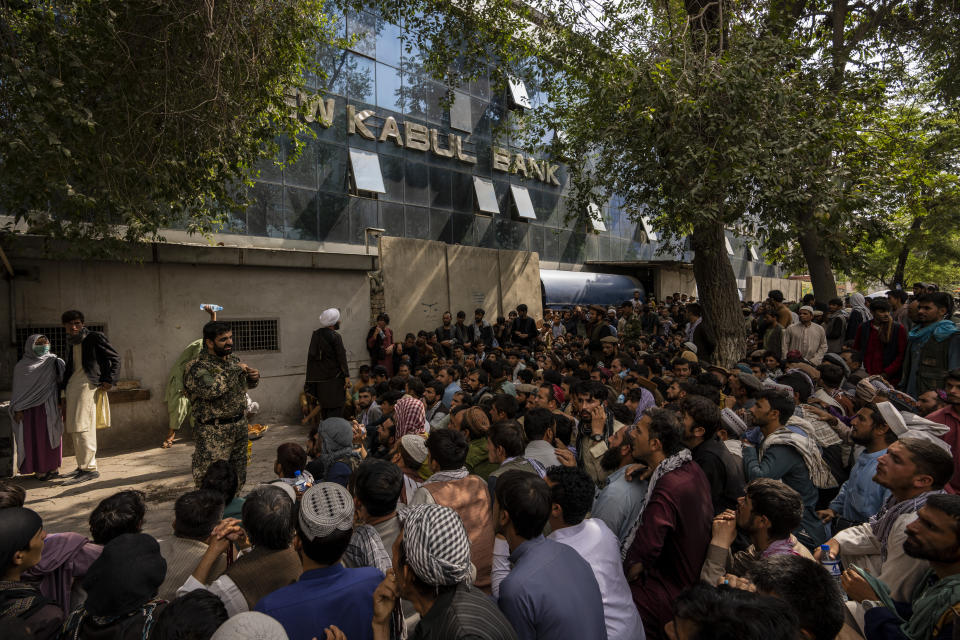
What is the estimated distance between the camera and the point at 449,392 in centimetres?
673

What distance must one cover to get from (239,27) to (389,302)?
19.2 feet

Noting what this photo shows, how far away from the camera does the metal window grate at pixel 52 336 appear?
7406mm

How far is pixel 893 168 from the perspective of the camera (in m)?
10.3

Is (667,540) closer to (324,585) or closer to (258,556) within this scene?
(324,585)

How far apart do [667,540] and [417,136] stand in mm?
13883

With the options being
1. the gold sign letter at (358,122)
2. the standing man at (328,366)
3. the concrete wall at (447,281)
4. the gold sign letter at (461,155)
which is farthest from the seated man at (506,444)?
the gold sign letter at (461,155)

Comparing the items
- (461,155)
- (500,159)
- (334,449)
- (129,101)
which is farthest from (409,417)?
(500,159)

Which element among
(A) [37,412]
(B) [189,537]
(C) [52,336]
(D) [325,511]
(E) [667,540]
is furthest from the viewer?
(C) [52,336]

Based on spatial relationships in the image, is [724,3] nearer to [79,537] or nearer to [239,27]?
[239,27]

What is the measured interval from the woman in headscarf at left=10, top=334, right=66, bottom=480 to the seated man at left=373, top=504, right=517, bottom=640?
629 cm

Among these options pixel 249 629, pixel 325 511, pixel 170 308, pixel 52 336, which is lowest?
pixel 249 629

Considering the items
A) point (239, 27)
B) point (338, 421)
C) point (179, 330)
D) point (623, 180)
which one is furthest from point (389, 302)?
point (338, 421)

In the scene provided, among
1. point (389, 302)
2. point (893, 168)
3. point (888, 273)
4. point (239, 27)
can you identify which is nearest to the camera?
point (239, 27)

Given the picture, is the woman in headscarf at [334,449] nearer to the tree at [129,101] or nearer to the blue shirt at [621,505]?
the blue shirt at [621,505]
